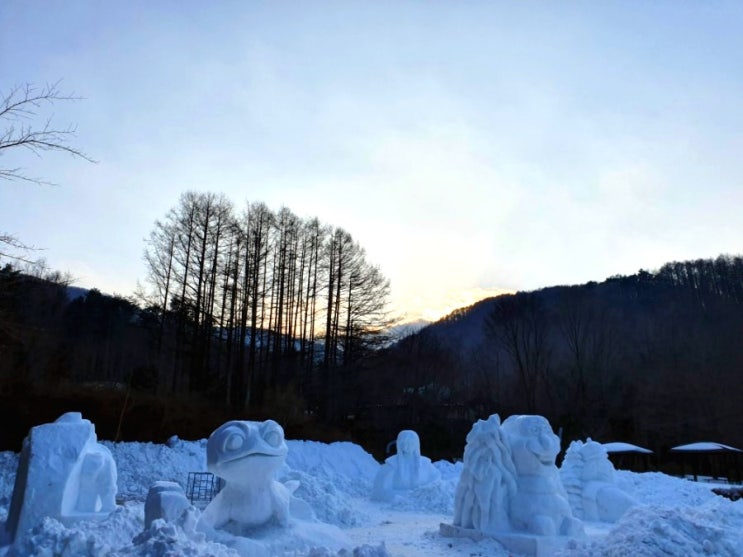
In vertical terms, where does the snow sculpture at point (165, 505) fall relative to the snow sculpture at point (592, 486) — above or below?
above

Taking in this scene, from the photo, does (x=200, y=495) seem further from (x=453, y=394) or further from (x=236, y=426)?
(x=453, y=394)

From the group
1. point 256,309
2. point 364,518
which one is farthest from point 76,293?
point 364,518

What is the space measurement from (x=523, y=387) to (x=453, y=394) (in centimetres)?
414

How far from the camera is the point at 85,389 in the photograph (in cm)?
1688

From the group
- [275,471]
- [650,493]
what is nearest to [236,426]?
[275,471]

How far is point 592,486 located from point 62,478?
10923mm

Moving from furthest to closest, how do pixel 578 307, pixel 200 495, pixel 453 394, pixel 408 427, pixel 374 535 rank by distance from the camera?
pixel 578 307, pixel 453 394, pixel 408 427, pixel 200 495, pixel 374 535

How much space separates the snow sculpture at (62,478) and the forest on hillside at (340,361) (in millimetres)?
8610

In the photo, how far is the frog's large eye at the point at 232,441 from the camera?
680 cm

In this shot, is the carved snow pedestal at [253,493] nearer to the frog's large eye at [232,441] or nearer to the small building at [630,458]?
the frog's large eye at [232,441]

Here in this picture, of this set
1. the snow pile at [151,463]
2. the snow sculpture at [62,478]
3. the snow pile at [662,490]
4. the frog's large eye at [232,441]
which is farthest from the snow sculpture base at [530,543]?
the snow pile at [151,463]

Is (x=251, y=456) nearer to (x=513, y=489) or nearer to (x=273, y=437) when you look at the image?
(x=273, y=437)

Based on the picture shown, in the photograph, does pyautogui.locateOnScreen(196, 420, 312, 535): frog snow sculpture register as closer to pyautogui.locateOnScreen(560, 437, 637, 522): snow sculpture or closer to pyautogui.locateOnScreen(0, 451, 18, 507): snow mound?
pyautogui.locateOnScreen(0, 451, 18, 507): snow mound

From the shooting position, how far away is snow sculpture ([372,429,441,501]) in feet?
53.8
